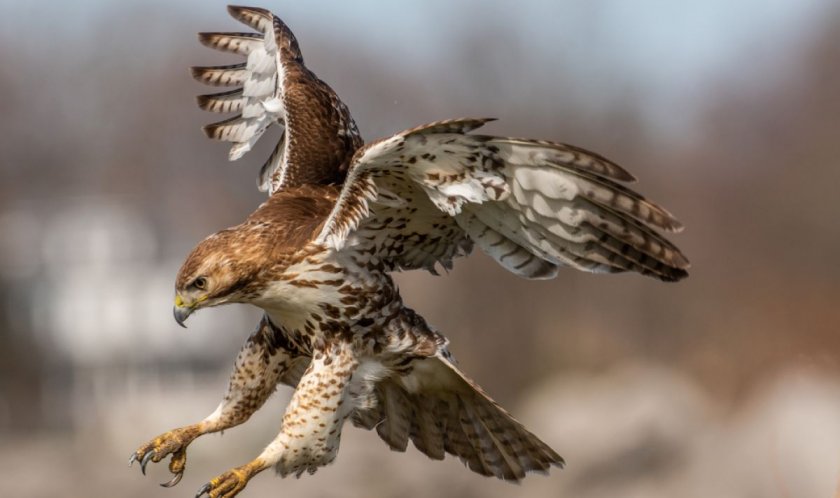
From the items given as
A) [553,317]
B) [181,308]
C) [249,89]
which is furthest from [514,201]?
[553,317]

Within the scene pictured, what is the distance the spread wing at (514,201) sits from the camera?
18.1 feet

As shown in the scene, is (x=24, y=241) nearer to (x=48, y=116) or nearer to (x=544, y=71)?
(x=48, y=116)

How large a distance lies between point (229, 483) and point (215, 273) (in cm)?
79

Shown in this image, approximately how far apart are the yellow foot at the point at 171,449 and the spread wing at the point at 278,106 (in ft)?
3.59

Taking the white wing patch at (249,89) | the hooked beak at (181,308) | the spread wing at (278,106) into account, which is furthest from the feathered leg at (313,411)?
the white wing patch at (249,89)

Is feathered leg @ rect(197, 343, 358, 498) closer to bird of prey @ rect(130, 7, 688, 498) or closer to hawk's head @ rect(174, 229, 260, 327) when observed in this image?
bird of prey @ rect(130, 7, 688, 498)

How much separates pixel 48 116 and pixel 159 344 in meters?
8.11

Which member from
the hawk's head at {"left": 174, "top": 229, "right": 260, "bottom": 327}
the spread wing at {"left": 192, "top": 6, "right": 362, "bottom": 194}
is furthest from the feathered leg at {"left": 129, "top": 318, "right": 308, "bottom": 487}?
the spread wing at {"left": 192, "top": 6, "right": 362, "bottom": 194}

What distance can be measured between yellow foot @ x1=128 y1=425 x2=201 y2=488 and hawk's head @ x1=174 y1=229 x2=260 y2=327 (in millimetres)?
603

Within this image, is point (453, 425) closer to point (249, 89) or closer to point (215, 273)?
point (215, 273)

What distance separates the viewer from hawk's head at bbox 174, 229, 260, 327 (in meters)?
5.77

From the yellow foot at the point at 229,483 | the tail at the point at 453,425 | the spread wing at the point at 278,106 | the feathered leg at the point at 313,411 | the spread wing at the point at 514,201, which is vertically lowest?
the yellow foot at the point at 229,483

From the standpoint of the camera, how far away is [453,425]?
6668 millimetres

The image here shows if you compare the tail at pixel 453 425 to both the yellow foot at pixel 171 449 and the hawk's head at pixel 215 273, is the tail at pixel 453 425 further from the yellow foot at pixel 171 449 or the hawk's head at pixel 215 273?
the hawk's head at pixel 215 273
